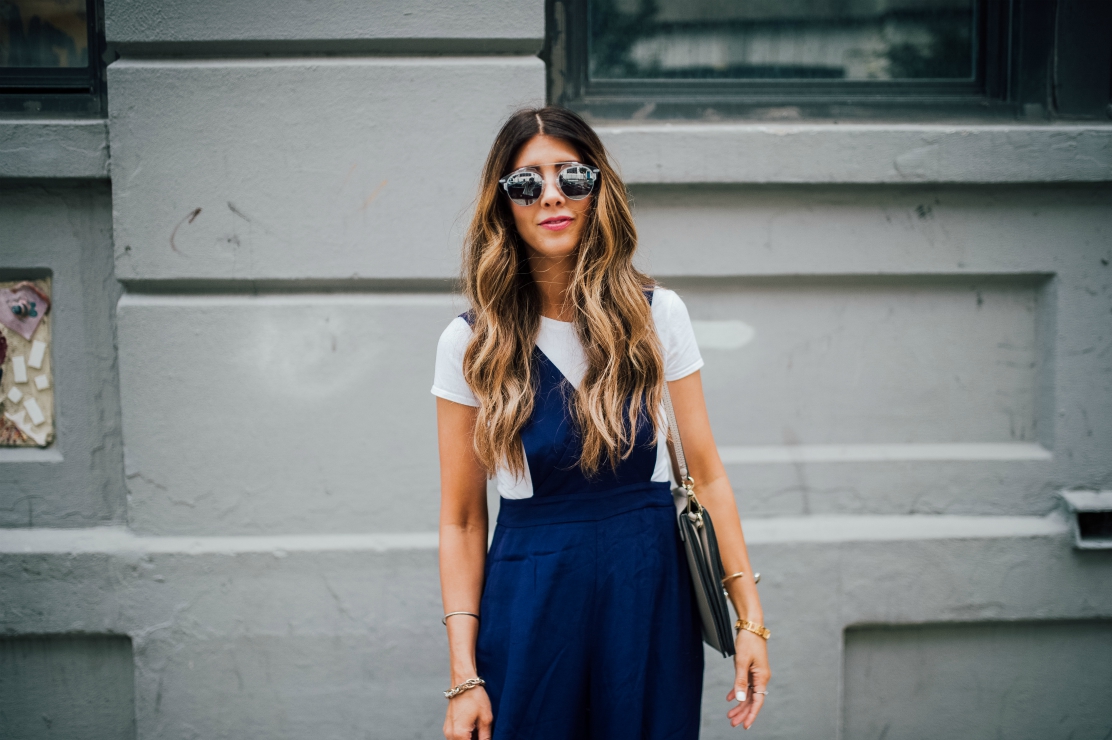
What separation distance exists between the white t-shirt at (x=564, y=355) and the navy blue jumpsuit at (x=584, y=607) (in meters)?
0.04

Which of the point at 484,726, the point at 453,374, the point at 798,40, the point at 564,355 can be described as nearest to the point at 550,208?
the point at 564,355

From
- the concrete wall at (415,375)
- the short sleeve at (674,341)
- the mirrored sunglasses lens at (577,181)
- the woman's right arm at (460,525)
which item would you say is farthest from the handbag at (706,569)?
the concrete wall at (415,375)

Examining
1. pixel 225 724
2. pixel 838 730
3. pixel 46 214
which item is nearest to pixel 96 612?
pixel 225 724

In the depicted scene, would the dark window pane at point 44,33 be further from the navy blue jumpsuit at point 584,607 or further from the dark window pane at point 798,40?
the navy blue jumpsuit at point 584,607

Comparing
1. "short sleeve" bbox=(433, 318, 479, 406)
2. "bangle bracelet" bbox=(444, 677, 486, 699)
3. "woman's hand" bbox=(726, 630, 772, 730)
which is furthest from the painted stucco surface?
"woman's hand" bbox=(726, 630, 772, 730)

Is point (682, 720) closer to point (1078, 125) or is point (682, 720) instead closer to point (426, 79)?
point (426, 79)

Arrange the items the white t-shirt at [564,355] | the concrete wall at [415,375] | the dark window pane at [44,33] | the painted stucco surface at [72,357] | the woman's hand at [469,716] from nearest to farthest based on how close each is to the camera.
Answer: the woman's hand at [469,716], the white t-shirt at [564,355], the concrete wall at [415,375], the painted stucco surface at [72,357], the dark window pane at [44,33]

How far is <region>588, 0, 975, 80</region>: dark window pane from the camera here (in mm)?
2967

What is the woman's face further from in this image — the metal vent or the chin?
the metal vent

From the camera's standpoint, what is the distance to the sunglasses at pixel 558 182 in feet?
5.75

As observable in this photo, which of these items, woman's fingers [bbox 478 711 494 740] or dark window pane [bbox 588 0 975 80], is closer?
woman's fingers [bbox 478 711 494 740]

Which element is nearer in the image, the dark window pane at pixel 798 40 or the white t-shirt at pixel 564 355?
the white t-shirt at pixel 564 355

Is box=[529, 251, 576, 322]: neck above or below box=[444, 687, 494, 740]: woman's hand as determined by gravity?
above

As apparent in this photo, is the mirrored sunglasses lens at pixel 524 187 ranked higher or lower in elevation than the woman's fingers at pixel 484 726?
higher
